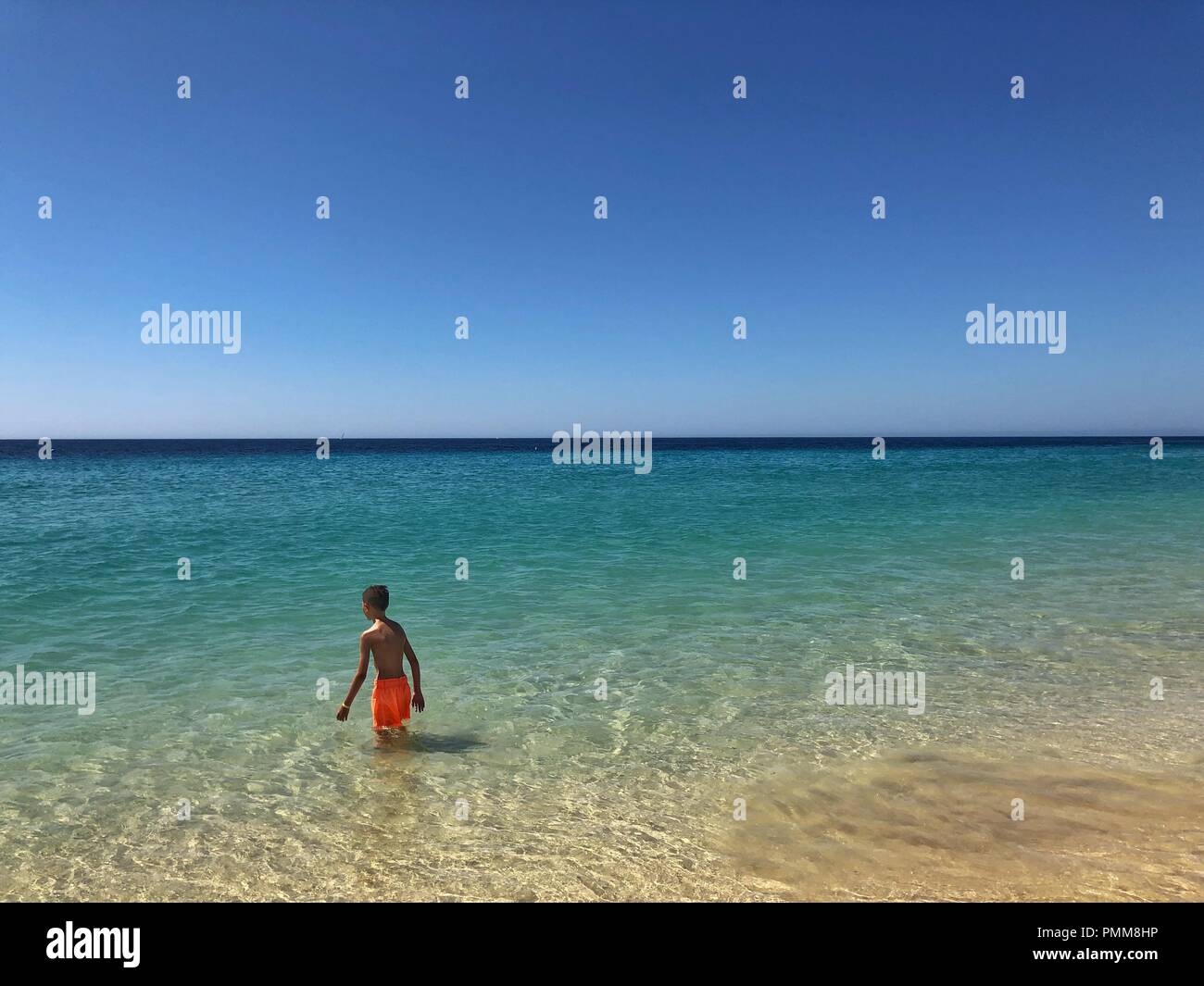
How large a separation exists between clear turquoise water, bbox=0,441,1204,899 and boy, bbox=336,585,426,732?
28 centimetres

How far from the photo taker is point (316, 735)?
23.4ft

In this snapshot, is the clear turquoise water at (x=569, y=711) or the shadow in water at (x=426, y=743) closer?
the clear turquoise water at (x=569, y=711)

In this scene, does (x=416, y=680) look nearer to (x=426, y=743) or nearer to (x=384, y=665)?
(x=384, y=665)

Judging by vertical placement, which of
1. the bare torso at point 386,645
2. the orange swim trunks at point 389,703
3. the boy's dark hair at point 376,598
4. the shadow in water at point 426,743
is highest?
the boy's dark hair at point 376,598

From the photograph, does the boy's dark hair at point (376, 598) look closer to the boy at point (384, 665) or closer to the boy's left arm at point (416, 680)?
the boy at point (384, 665)

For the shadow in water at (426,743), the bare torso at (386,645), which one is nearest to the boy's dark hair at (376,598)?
the bare torso at (386,645)

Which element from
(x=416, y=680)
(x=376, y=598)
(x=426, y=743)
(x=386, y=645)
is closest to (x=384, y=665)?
(x=386, y=645)

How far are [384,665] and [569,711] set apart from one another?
2060 mm

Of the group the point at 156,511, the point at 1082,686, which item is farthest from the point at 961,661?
the point at 156,511

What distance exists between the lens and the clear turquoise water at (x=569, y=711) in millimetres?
4977

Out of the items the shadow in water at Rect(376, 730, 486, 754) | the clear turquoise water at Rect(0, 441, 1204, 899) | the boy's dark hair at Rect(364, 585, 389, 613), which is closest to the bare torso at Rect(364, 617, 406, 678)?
the boy's dark hair at Rect(364, 585, 389, 613)
